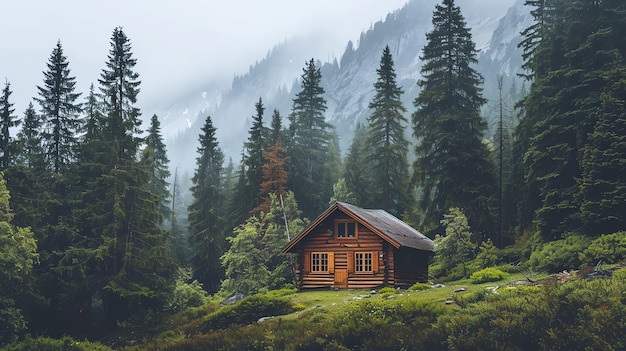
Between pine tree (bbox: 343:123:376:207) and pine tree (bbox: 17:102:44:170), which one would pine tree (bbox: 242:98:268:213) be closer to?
pine tree (bbox: 343:123:376:207)

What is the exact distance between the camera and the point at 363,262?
36844 mm

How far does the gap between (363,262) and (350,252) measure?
109 cm

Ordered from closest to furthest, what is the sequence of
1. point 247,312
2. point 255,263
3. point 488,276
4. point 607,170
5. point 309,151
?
point 247,312, point 607,170, point 488,276, point 255,263, point 309,151

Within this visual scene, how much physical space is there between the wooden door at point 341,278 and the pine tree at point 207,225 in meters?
22.5

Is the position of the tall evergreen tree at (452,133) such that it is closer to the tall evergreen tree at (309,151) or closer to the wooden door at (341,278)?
the wooden door at (341,278)

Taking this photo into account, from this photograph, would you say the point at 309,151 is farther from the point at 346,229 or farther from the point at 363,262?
the point at 363,262

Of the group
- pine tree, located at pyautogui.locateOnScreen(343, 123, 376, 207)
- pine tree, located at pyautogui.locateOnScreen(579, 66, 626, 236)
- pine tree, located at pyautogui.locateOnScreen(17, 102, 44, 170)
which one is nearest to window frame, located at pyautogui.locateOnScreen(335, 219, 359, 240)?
pine tree, located at pyautogui.locateOnScreen(579, 66, 626, 236)

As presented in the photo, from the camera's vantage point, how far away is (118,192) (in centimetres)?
3856

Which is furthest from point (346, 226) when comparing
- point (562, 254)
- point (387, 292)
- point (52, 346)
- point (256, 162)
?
point (256, 162)

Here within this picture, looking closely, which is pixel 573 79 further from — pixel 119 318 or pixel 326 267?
pixel 119 318

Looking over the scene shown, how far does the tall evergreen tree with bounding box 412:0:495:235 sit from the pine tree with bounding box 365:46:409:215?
21.0 ft

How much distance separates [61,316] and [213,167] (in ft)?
95.7

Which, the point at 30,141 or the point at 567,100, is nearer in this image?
the point at 567,100

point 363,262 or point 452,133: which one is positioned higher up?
point 452,133
